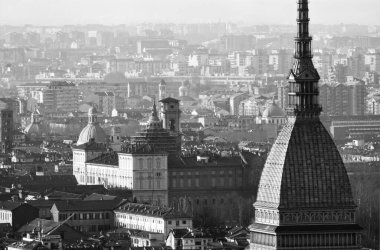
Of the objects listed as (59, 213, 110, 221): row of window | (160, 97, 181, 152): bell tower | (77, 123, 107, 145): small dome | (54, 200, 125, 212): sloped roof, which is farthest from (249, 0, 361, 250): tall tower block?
(160, 97, 181, 152): bell tower

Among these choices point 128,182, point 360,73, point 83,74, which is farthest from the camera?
point 83,74

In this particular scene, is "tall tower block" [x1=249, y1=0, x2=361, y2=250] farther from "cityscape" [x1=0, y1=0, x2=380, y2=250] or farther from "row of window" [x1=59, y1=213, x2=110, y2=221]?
"row of window" [x1=59, y1=213, x2=110, y2=221]

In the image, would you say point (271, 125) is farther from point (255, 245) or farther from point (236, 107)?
point (255, 245)

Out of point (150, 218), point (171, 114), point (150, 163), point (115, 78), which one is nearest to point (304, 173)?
point (150, 218)

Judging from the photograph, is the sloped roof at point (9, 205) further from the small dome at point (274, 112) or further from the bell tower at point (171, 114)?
Result: the small dome at point (274, 112)

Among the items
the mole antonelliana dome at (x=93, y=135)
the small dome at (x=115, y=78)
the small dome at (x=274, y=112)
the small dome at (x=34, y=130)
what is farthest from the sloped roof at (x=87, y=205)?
the small dome at (x=115, y=78)

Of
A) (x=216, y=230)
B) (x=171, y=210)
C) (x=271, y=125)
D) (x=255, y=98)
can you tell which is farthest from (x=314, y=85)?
(x=255, y=98)
